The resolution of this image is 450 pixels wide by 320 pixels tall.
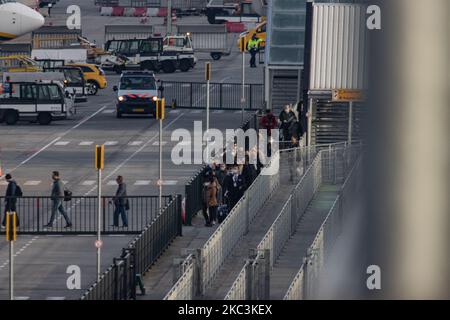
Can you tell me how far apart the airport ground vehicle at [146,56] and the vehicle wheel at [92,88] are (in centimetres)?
1025

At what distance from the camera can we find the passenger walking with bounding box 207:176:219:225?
3145 cm

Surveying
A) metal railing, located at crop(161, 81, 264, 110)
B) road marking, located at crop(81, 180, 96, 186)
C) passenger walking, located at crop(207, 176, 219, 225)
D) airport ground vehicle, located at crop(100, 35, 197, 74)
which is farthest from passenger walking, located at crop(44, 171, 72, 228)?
airport ground vehicle, located at crop(100, 35, 197, 74)

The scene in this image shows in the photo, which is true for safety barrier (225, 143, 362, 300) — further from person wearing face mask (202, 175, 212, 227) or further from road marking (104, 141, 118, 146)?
road marking (104, 141, 118, 146)

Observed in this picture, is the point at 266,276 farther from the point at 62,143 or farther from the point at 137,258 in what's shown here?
the point at 62,143

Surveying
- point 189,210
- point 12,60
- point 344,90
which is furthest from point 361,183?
point 12,60

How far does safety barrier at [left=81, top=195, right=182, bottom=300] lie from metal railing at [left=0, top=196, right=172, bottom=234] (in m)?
1.46

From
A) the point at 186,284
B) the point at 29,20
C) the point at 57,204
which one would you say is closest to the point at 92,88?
the point at 29,20

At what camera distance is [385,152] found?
423 cm

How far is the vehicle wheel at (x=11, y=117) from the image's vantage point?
55.2 m

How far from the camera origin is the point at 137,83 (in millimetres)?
58531

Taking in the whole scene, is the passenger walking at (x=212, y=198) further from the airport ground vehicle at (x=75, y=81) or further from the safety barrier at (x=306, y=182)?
the airport ground vehicle at (x=75, y=81)

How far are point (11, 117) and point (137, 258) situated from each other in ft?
106

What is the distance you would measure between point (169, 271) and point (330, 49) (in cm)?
1464

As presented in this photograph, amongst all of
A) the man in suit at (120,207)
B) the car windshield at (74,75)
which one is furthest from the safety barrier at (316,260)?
the car windshield at (74,75)
